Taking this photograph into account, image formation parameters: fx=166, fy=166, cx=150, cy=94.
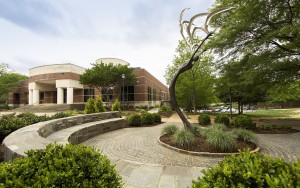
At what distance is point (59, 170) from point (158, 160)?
3.68 metres

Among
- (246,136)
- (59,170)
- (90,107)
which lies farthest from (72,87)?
(59,170)

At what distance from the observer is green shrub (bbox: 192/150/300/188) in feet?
5.31

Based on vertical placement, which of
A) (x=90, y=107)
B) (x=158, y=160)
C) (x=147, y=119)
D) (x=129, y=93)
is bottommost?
(x=158, y=160)

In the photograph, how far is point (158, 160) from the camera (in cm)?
516

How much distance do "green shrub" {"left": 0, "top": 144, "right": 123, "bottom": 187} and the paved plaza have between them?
157 cm

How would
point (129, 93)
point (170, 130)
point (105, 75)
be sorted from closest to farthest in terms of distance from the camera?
point (170, 130) < point (105, 75) < point (129, 93)

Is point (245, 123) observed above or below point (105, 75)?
below

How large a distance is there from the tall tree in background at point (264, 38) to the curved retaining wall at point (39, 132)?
8.57 metres

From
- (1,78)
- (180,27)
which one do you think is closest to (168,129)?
(180,27)

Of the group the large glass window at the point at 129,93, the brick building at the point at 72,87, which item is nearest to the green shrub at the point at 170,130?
the brick building at the point at 72,87

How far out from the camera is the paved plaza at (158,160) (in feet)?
12.0

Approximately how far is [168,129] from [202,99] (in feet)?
59.2

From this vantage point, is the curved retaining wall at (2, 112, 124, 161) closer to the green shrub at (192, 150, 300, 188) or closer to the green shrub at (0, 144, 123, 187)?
the green shrub at (0, 144, 123, 187)

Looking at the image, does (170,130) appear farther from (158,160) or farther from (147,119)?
(147,119)
